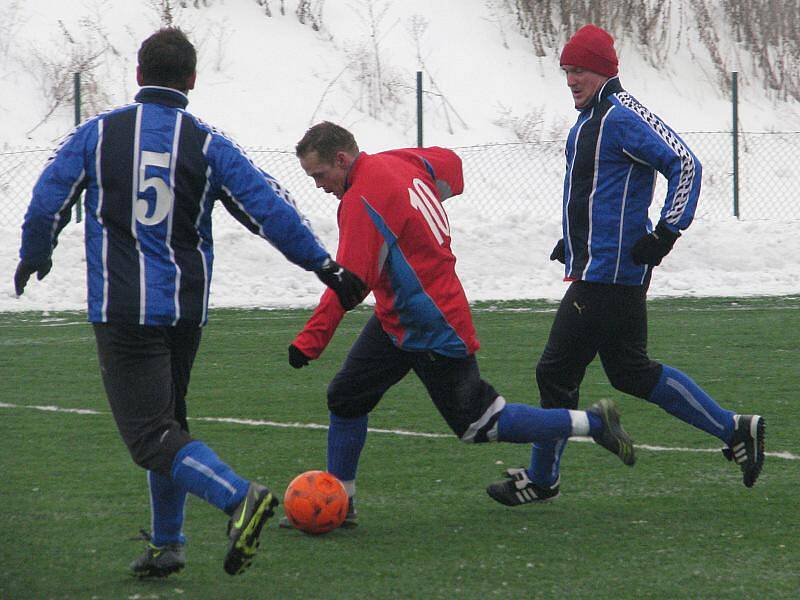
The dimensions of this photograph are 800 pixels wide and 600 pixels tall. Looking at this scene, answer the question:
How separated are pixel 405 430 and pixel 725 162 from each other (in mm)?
17529

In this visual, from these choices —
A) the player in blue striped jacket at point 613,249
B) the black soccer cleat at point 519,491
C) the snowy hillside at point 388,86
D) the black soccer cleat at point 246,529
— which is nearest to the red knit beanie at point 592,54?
the player in blue striped jacket at point 613,249

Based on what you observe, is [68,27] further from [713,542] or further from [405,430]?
[713,542]

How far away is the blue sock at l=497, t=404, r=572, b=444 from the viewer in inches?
203

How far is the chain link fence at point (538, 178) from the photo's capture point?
20359 mm

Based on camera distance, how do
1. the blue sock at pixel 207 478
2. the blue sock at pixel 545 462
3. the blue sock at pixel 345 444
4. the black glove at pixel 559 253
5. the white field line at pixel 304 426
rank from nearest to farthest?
the blue sock at pixel 207 478 → the blue sock at pixel 345 444 → the blue sock at pixel 545 462 → the black glove at pixel 559 253 → the white field line at pixel 304 426

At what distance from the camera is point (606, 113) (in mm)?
5695

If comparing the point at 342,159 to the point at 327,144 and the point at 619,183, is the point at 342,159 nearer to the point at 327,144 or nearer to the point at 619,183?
the point at 327,144

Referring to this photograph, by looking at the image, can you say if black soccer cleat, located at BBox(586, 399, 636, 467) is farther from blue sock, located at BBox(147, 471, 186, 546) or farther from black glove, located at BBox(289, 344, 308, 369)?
blue sock, located at BBox(147, 471, 186, 546)

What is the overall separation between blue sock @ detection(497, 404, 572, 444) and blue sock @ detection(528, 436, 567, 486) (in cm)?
52

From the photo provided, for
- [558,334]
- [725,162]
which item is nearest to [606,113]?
[558,334]

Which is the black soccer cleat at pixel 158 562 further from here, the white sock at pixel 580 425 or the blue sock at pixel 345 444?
the white sock at pixel 580 425

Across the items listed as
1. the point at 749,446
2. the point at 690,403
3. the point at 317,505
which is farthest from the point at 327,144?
the point at 749,446

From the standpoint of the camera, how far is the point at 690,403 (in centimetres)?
581

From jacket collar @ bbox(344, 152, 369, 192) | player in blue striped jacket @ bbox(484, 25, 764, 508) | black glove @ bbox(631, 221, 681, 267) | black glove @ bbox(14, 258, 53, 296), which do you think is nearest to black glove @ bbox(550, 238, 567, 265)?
player in blue striped jacket @ bbox(484, 25, 764, 508)
